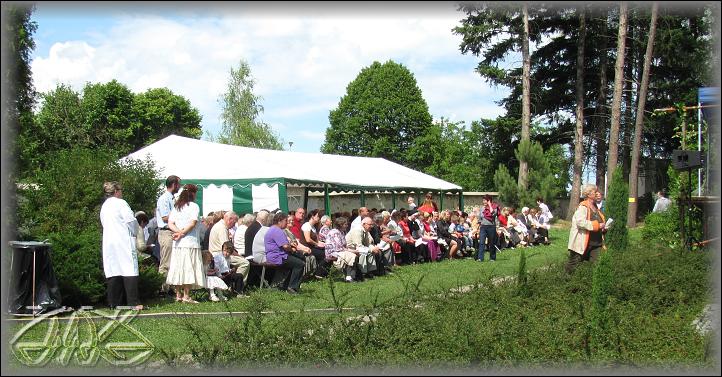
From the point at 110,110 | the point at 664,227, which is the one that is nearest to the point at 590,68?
the point at 664,227

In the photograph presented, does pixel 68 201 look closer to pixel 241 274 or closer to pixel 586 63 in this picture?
pixel 241 274

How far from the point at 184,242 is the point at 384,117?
4941 cm

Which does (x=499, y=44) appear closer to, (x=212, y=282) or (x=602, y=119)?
(x=602, y=119)

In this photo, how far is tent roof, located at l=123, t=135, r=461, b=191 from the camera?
715 inches

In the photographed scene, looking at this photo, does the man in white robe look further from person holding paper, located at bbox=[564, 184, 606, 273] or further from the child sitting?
person holding paper, located at bbox=[564, 184, 606, 273]

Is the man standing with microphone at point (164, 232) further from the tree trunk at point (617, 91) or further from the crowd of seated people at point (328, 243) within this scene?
the tree trunk at point (617, 91)

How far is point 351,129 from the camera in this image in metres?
60.2

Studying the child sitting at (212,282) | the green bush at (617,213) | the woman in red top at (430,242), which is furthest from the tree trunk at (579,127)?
the child sitting at (212,282)

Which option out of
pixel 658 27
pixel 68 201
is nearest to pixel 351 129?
pixel 658 27

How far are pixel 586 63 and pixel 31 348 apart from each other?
3619cm

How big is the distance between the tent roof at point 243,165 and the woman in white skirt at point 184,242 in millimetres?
6542

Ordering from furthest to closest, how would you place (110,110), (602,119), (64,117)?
(110,110)
(64,117)
(602,119)

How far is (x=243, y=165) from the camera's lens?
60.7ft

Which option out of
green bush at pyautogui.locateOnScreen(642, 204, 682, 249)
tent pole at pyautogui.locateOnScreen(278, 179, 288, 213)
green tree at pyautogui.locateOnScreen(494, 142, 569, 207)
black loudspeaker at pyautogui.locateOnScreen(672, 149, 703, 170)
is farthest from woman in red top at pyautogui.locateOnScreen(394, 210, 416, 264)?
green tree at pyautogui.locateOnScreen(494, 142, 569, 207)
